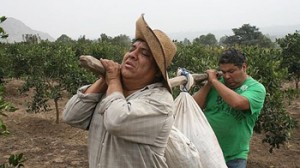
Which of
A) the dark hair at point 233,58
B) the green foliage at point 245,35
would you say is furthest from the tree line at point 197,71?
the green foliage at point 245,35

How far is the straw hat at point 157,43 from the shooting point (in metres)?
1.75

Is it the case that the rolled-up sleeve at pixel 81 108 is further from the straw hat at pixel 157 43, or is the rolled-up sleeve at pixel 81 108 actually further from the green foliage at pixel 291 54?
the green foliage at pixel 291 54

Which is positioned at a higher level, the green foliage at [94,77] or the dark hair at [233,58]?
the dark hair at [233,58]

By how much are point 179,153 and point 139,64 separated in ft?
1.60

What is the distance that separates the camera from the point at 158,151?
174cm

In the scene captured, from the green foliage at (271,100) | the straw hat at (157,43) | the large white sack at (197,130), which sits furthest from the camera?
the green foliage at (271,100)

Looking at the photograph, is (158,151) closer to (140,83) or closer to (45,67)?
(140,83)

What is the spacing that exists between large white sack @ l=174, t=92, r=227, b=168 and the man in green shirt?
0.36m

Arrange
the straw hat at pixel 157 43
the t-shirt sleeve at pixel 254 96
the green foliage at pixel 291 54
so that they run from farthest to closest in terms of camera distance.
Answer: the green foliage at pixel 291 54 → the t-shirt sleeve at pixel 254 96 → the straw hat at pixel 157 43

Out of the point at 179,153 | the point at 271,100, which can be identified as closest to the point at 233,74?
the point at 179,153

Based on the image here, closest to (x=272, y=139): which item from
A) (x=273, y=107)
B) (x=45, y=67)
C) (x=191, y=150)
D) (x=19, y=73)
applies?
(x=273, y=107)

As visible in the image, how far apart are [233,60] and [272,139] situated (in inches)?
111

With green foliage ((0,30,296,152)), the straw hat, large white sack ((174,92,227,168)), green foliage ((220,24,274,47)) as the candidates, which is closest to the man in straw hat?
the straw hat

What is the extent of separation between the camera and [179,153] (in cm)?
185
